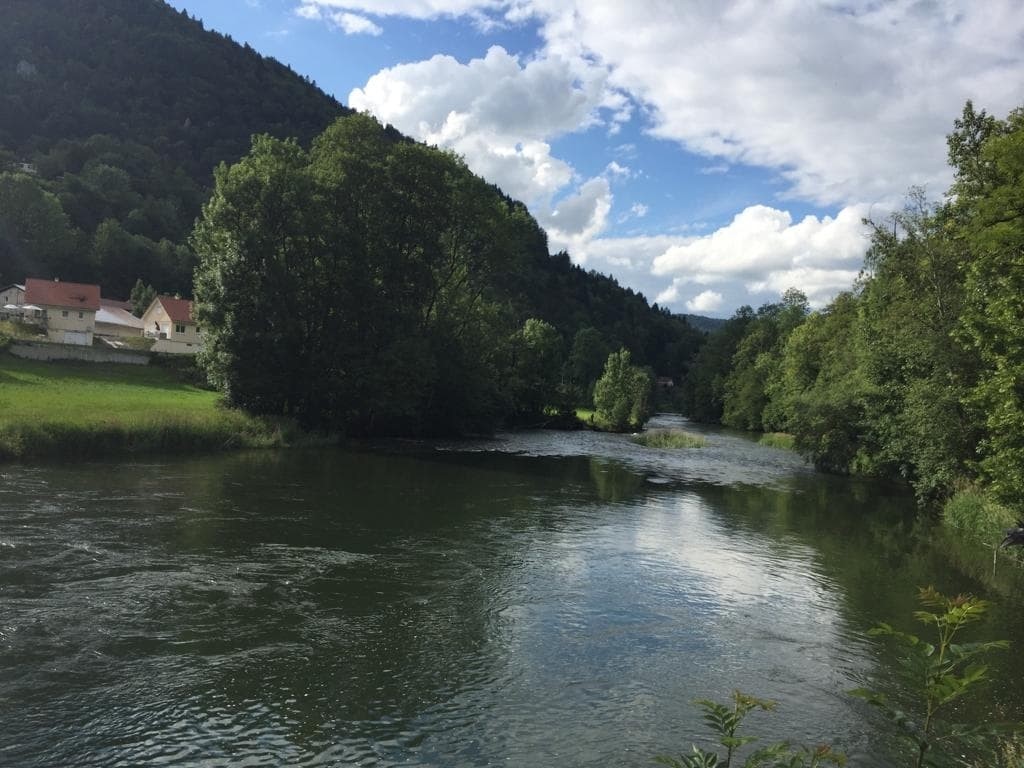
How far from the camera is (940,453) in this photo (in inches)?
1247

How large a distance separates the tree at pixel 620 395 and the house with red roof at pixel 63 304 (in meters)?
56.4

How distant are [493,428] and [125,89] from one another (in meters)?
155

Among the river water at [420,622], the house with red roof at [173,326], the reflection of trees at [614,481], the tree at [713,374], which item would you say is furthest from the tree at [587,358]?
the river water at [420,622]

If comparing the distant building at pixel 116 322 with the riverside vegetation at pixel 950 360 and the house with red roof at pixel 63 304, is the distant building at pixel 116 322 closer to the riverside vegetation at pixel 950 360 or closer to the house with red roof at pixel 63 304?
the house with red roof at pixel 63 304

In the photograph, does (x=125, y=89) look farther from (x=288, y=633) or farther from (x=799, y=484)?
(x=288, y=633)

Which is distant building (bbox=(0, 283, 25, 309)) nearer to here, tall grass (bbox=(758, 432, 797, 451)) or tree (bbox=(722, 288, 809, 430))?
tall grass (bbox=(758, 432, 797, 451))

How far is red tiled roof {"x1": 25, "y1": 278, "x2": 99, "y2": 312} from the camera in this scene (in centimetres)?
7938

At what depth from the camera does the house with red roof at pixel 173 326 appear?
8369 cm

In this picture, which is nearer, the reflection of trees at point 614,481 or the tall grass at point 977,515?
the tall grass at point 977,515

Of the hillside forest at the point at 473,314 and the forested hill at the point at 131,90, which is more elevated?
the forested hill at the point at 131,90

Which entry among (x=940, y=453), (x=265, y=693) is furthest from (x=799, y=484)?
(x=265, y=693)

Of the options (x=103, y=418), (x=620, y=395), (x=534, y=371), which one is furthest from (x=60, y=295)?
(x=620, y=395)

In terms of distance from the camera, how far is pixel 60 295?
266 ft

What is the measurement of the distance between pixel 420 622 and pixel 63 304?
274 feet
